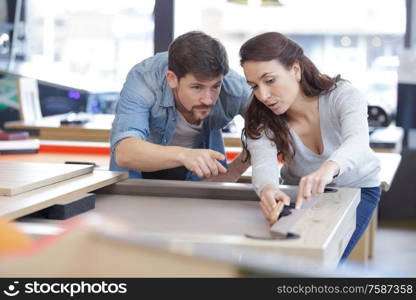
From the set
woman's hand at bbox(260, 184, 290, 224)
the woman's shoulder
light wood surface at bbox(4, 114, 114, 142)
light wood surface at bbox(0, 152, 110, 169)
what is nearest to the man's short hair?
the woman's shoulder

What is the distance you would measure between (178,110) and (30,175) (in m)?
0.88

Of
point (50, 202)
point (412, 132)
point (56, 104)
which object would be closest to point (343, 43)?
point (412, 132)

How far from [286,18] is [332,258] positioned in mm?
5078

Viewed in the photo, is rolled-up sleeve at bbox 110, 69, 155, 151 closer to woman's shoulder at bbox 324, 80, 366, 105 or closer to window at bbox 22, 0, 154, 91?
woman's shoulder at bbox 324, 80, 366, 105

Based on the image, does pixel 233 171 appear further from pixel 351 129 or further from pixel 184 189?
pixel 351 129

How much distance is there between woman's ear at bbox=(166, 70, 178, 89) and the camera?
9.42 feet

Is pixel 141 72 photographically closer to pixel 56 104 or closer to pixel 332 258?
pixel 332 258

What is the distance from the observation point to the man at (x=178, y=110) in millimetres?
2654

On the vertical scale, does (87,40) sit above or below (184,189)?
above

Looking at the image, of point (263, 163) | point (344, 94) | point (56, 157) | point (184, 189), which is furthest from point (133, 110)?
point (56, 157)

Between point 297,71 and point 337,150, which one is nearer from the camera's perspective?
point 337,150

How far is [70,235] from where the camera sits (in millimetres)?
1082

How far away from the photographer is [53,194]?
205cm

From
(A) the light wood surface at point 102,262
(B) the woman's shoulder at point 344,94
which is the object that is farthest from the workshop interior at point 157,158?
(B) the woman's shoulder at point 344,94
